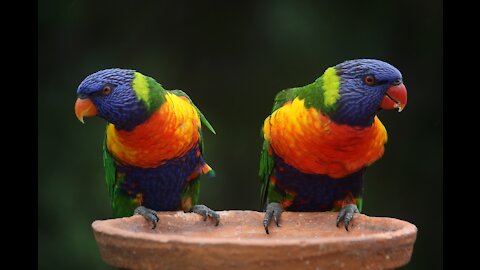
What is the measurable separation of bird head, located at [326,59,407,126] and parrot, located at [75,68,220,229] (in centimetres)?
60

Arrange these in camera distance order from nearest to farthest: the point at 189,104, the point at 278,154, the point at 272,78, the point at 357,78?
the point at 357,78, the point at 278,154, the point at 189,104, the point at 272,78

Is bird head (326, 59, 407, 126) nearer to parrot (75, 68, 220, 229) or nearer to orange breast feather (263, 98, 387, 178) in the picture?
orange breast feather (263, 98, 387, 178)

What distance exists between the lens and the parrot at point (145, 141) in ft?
7.49

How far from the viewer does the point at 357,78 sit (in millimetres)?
2219

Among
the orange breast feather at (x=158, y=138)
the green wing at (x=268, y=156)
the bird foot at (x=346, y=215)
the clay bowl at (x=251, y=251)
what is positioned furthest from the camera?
the green wing at (x=268, y=156)

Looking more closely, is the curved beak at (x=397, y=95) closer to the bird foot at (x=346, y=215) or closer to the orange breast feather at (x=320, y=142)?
the orange breast feather at (x=320, y=142)

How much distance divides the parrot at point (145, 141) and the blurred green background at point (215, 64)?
1.25m

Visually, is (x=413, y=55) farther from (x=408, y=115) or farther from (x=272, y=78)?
(x=272, y=78)

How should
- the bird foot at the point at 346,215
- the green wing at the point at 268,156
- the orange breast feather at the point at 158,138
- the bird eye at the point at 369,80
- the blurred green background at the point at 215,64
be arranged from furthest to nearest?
the blurred green background at the point at 215,64 → the green wing at the point at 268,156 → the orange breast feather at the point at 158,138 → the bird eye at the point at 369,80 → the bird foot at the point at 346,215

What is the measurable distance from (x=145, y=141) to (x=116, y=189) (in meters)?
0.33

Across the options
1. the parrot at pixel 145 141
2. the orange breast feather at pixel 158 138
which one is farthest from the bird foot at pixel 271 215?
the orange breast feather at pixel 158 138
